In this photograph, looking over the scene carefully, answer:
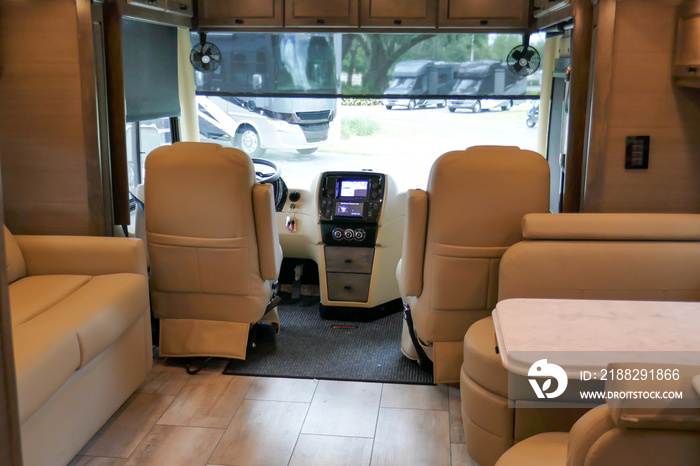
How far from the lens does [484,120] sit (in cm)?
554

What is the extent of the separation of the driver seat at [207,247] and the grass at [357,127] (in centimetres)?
205

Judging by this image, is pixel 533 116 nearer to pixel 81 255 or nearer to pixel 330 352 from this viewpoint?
pixel 330 352

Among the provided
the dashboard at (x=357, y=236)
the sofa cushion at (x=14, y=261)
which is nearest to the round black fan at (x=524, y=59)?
the dashboard at (x=357, y=236)

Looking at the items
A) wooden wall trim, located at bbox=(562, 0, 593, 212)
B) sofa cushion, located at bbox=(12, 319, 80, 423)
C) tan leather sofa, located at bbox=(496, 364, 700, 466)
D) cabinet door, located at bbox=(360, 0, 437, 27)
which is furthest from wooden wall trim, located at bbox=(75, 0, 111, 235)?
tan leather sofa, located at bbox=(496, 364, 700, 466)

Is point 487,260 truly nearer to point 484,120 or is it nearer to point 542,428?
point 542,428

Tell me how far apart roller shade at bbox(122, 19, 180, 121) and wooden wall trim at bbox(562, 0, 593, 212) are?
2.61 metres

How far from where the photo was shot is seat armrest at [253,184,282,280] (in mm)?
3715

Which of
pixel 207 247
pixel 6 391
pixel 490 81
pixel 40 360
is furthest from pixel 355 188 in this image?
pixel 6 391

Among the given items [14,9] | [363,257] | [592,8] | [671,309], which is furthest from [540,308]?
[14,9]

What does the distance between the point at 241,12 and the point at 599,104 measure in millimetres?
2695

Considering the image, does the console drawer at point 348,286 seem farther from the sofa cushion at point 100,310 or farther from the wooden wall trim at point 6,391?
the wooden wall trim at point 6,391

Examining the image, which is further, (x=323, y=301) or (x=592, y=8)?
(x=323, y=301)

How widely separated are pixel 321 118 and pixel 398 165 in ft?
2.53

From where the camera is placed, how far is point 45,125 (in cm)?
374
